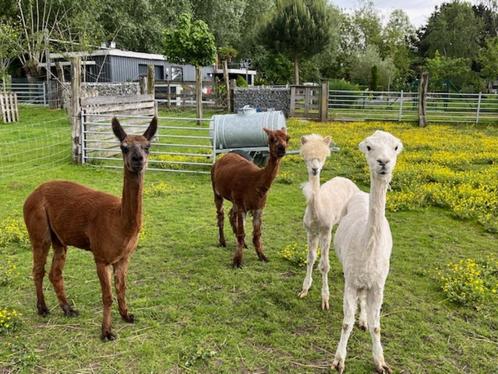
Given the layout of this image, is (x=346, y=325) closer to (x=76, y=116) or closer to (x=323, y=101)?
(x=76, y=116)

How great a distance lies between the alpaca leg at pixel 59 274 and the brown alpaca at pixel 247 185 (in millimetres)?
1946

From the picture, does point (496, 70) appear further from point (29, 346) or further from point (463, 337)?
point (29, 346)

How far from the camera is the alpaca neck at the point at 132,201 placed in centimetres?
358

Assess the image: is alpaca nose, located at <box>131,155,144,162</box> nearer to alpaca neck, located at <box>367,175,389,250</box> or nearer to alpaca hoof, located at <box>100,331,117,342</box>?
alpaca hoof, located at <box>100,331,117,342</box>

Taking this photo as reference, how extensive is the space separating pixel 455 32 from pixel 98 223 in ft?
169

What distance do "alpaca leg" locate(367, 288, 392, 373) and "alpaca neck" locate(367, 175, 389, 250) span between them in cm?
40

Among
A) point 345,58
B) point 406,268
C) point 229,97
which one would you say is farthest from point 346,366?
point 345,58

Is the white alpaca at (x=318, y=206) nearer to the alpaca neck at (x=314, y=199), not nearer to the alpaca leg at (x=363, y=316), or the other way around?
the alpaca neck at (x=314, y=199)

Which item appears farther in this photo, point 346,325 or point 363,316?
point 363,316

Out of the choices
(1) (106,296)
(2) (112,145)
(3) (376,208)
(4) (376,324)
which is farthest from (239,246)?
(2) (112,145)

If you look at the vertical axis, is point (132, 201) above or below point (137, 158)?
below

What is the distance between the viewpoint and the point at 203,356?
3.63 meters

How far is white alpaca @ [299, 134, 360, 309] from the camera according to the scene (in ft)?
14.2

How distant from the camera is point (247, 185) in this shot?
17.9 ft
